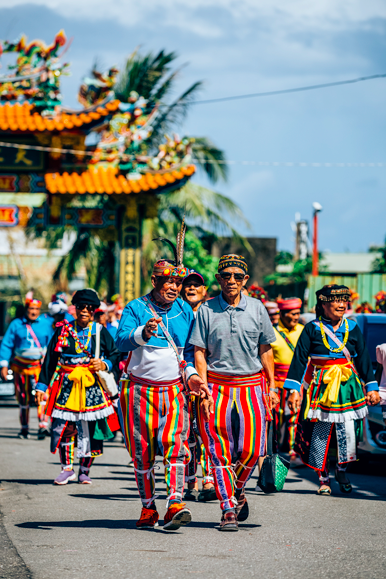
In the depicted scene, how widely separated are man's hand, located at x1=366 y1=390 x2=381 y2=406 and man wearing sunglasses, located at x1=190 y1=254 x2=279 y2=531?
5.26 ft

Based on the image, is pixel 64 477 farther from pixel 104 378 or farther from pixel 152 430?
pixel 152 430

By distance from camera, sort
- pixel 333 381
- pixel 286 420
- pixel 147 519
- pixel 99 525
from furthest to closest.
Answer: pixel 286 420
pixel 333 381
pixel 99 525
pixel 147 519

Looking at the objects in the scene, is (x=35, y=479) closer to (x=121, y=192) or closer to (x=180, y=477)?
(x=180, y=477)

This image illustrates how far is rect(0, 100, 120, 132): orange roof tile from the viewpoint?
18750 millimetres

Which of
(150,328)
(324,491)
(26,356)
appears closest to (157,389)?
(150,328)

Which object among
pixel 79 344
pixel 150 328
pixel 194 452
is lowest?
pixel 194 452

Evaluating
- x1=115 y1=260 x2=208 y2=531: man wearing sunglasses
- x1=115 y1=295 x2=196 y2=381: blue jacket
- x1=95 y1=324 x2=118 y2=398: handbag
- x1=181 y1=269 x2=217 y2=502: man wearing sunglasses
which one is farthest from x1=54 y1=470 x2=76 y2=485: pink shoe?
x1=115 y1=295 x2=196 y2=381: blue jacket

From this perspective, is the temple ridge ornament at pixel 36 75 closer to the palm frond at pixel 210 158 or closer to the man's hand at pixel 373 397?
the palm frond at pixel 210 158

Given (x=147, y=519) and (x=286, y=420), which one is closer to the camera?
(x=147, y=519)

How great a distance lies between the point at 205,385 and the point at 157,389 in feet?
1.23

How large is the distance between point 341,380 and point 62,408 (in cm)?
265

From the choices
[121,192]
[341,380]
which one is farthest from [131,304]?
[121,192]

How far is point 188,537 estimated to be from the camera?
559 centimetres

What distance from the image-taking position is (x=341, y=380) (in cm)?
746
